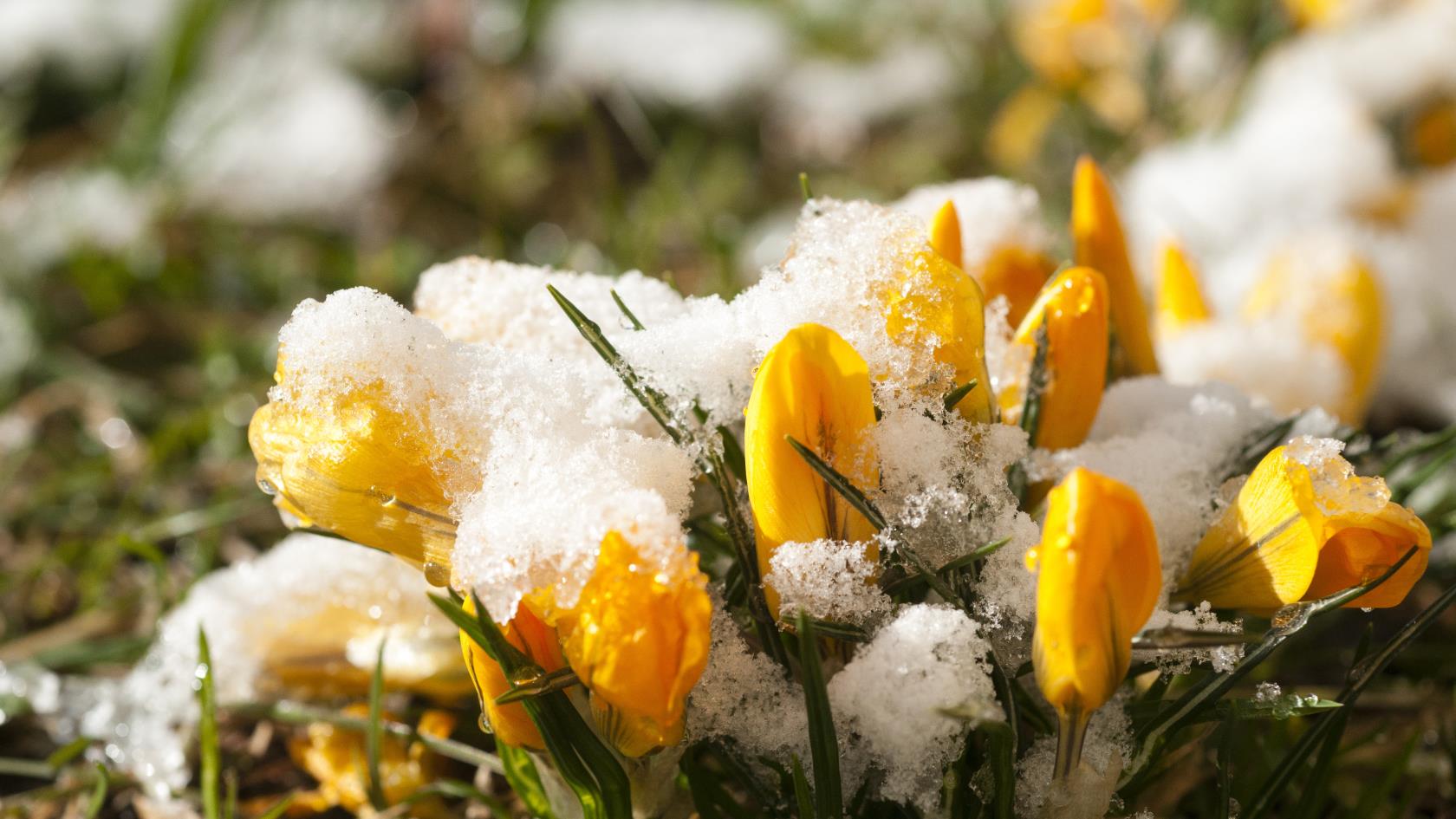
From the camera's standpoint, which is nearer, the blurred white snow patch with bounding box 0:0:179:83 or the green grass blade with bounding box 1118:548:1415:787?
the green grass blade with bounding box 1118:548:1415:787

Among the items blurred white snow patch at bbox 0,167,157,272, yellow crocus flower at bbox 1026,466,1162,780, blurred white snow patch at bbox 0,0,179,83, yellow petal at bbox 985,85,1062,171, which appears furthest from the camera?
blurred white snow patch at bbox 0,0,179,83

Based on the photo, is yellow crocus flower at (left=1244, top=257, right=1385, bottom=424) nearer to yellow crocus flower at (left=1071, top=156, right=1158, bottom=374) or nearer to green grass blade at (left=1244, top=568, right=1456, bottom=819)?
yellow crocus flower at (left=1071, top=156, right=1158, bottom=374)

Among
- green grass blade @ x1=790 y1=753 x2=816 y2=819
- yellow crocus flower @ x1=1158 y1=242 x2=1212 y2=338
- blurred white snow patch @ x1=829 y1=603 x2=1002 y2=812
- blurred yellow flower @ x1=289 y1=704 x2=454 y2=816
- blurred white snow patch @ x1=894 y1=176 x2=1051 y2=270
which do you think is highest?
blurred white snow patch @ x1=894 y1=176 x2=1051 y2=270

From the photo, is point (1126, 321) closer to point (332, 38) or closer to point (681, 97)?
point (681, 97)

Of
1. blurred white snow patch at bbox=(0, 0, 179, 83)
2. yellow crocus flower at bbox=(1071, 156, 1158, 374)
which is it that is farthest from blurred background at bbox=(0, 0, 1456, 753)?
yellow crocus flower at bbox=(1071, 156, 1158, 374)

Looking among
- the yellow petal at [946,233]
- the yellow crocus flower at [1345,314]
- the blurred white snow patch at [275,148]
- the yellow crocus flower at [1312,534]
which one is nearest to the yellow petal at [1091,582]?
the yellow crocus flower at [1312,534]

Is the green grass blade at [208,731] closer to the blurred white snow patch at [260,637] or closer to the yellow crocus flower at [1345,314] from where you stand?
the blurred white snow patch at [260,637]
